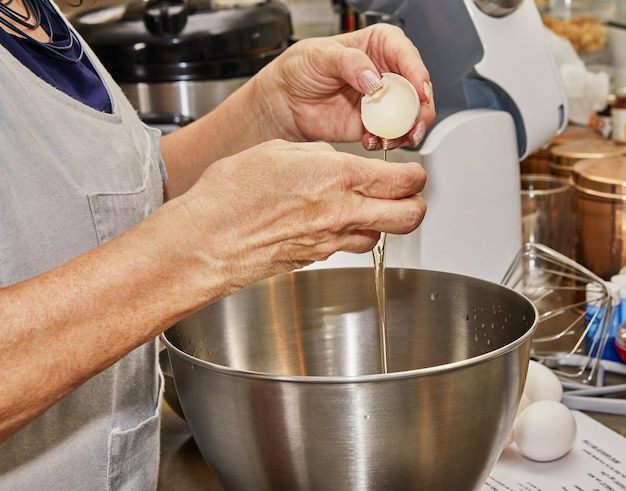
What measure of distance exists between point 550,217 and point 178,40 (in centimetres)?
65

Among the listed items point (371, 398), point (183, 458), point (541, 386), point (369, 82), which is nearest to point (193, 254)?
point (371, 398)

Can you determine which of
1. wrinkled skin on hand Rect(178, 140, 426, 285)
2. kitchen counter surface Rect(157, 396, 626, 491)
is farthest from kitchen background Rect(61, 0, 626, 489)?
wrinkled skin on hand Rect(178, 140, 426, 285)

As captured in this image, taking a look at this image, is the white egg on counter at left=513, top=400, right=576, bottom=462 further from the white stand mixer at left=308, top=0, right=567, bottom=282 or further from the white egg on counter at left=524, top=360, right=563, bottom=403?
the white stand mixer at left=308, top=0, right=567, bottom=282

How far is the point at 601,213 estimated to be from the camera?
1172 millimetres

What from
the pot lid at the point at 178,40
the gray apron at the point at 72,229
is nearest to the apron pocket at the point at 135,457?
the gray apron at the point at 72,229

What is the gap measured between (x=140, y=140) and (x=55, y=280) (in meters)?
0.30

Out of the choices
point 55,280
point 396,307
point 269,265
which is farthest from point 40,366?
point 396,307

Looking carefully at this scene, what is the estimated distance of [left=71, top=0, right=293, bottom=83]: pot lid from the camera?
142cm

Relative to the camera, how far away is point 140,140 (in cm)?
81

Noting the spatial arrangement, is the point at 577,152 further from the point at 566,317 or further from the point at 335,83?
the point at 335,83

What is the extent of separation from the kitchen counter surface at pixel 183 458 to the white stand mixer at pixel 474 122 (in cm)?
26

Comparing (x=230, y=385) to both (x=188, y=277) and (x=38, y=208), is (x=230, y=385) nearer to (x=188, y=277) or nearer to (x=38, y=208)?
(x=188, y=277)

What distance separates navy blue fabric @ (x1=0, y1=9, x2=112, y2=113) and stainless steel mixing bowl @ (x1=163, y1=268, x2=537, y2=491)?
8.4 inches

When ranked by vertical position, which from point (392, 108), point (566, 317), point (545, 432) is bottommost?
point (566, 317)
